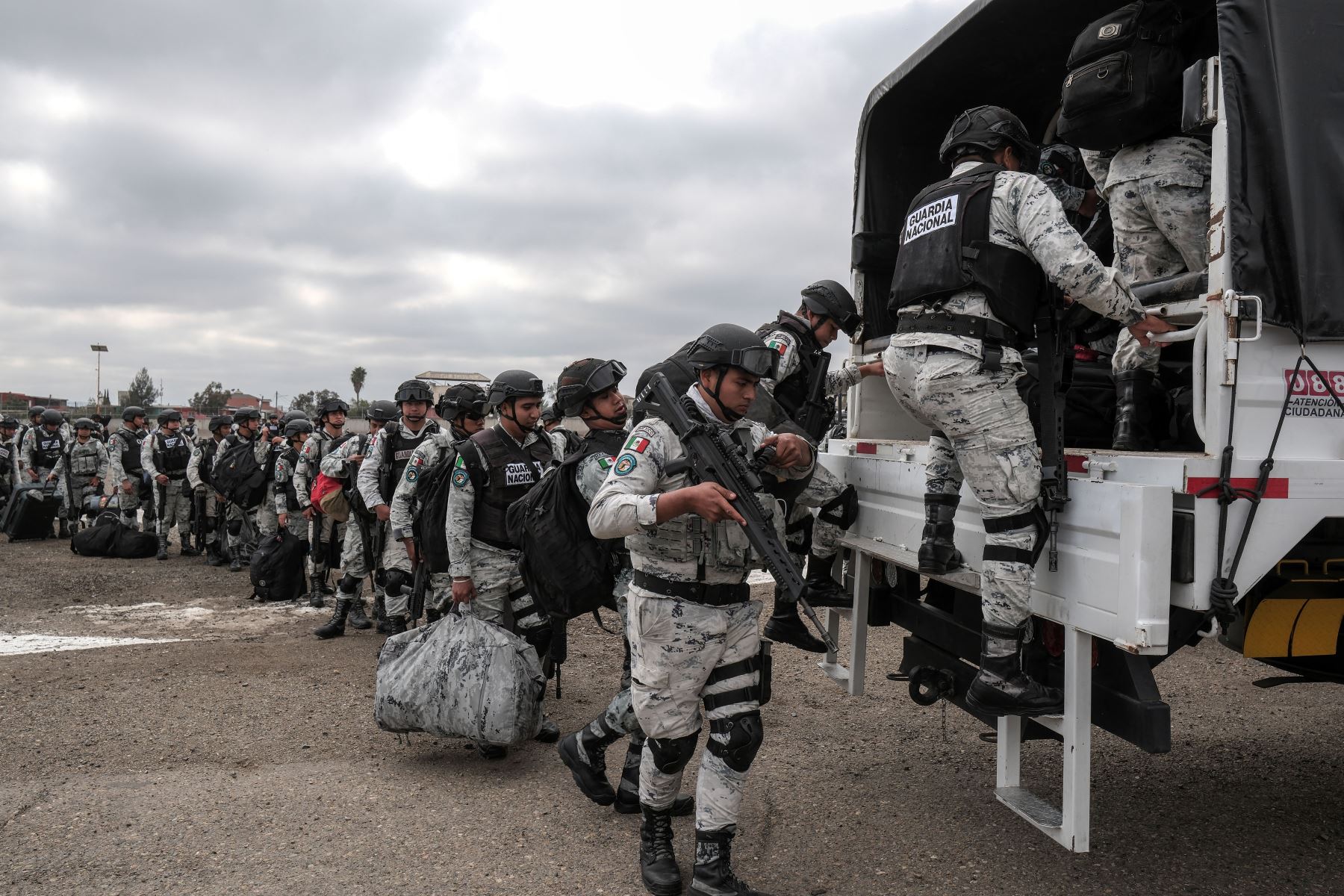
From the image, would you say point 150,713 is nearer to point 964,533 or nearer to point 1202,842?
point 964,533

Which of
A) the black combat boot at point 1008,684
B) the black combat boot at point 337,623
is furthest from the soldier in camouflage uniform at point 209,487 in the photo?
the black combat boot at point 1008,684

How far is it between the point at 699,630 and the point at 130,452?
12.5 metres

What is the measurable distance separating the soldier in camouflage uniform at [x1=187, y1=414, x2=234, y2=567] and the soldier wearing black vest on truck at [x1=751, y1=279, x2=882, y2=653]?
361 inches

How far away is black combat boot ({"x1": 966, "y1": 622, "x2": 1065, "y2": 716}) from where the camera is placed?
273 centimetres

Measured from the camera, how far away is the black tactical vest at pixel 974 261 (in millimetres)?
2879

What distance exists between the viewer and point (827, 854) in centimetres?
346

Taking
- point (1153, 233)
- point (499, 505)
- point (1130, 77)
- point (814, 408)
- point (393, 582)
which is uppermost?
point (1130, 77)

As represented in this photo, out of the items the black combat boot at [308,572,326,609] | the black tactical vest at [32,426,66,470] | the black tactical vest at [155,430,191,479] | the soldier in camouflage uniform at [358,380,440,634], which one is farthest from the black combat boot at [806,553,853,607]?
the black tactical vest at [32,426,66,470]

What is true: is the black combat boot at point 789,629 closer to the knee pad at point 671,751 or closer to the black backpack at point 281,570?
the knee pad at point 671,751

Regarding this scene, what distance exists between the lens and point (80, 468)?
13.8 metres

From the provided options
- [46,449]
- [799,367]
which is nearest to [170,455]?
[46,449]

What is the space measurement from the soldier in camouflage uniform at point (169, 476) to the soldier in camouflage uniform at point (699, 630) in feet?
35.3

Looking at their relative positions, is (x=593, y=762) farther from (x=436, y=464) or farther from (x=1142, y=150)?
(x=1142, y=150)

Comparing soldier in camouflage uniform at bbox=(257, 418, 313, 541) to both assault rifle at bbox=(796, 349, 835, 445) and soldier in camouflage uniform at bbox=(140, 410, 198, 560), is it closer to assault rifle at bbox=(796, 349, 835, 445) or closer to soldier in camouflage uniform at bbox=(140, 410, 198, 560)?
soldier in camouflage uniform at bbox=(140, 410, 198, 560)
